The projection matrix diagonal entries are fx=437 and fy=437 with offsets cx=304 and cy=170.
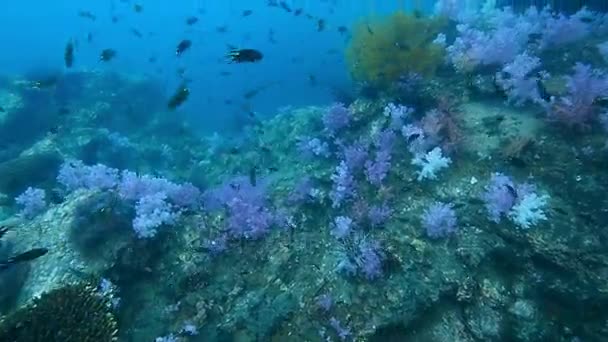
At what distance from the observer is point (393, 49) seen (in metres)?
8.96

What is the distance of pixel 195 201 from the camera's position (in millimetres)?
7535

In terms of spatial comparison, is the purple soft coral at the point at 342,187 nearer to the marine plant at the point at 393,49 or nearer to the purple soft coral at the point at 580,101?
the marine plant at the point at 393,49

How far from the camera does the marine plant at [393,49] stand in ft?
28.6

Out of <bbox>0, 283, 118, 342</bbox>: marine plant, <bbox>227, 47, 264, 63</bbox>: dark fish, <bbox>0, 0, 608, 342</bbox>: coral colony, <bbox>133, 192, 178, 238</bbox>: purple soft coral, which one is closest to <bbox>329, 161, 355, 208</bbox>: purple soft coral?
<bbox>0, 0, 608, 342</bbox>: coral colony

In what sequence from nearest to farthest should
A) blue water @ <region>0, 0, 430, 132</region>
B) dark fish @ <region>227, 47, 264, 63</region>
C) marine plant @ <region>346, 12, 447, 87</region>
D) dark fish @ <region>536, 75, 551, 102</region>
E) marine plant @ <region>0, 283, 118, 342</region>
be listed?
marine plant @ <region>0, 283, 118, 342</region>
dark fish @ <region>536, 75, 551, 102</region>
dark fish @ <region>227, 47, 264, 63</region>
marine plant @ <region>346, 12, 447, 87</region>
blue water @ <region>0, 0, 430, 132</region>

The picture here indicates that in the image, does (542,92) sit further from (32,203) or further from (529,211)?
(32,203)

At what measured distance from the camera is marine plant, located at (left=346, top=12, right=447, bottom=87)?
344 inches

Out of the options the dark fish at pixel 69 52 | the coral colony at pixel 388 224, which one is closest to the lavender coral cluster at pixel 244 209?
the coral colony at pixel 388 224

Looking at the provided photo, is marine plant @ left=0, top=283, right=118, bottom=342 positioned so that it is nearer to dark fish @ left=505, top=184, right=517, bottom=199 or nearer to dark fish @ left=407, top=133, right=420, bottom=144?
dark fish @ left=407, top=133, right=420, bottom=144

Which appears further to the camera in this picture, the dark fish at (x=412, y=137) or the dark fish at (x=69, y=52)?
the dark fish at (x=69, y=52)

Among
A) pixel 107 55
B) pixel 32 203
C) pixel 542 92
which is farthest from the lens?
pixel 107 55

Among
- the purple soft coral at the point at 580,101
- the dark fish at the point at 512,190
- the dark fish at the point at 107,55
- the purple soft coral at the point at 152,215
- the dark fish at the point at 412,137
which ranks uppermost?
the purple soft coral at the point at 580,101

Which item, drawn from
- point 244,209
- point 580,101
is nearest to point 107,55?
point 244,209

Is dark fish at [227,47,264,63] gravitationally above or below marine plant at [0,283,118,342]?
above
